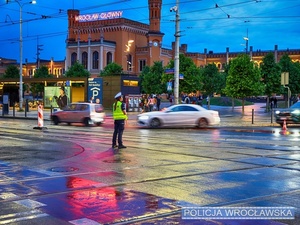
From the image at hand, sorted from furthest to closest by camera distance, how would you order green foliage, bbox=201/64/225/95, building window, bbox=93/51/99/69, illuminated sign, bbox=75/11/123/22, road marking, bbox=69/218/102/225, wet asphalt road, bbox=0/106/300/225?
illuminated sign, bbox=75/11/123/22 < building window, bbox=93/51/99/69 < green foliage, bbox=201/64/225/95 < wet asphalt road, bbox=0/106/300/225 < road marking, bbox=69/218/102/225

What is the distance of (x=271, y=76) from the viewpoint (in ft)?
149

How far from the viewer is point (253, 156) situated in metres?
12.2

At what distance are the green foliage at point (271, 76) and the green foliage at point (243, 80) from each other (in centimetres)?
586

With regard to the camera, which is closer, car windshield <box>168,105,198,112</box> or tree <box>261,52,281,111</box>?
car windshield <box>168,105,198,112</box>

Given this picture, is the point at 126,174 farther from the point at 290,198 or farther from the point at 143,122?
the point at 143,122

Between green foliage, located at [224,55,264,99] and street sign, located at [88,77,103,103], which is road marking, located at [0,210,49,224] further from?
street sign, located at [88,77,103,103]

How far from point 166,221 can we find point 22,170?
5.14 metres

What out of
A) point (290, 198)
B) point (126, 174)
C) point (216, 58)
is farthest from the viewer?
point (216, 58)

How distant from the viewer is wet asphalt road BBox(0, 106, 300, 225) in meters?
6.09

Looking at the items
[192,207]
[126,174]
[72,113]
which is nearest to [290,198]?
[192,207]

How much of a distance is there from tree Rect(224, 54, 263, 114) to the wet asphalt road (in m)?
26.0

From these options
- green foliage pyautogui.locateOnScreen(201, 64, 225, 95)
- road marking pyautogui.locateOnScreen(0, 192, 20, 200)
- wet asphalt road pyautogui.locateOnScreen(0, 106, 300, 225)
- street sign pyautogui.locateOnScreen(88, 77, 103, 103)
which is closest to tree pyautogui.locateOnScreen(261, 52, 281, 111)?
street sign pyautogui.locateOnScreen(88, 77, 103, 103)

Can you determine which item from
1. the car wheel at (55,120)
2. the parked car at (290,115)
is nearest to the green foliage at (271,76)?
the parked car at (290,115)

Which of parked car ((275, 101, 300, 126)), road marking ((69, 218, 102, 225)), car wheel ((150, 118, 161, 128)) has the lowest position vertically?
road marking ((69, 218, 102, 225))
